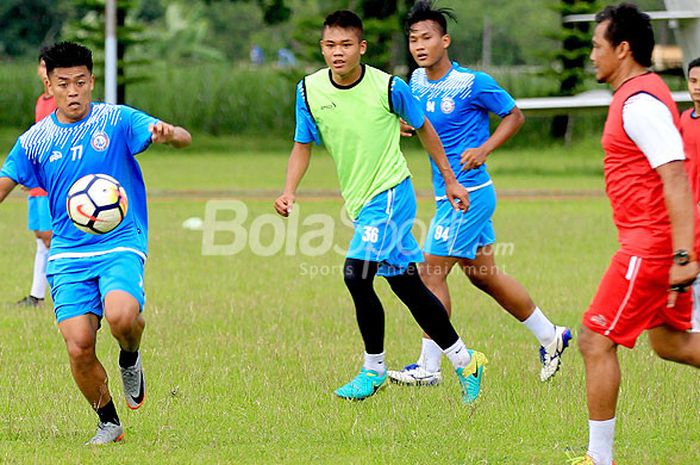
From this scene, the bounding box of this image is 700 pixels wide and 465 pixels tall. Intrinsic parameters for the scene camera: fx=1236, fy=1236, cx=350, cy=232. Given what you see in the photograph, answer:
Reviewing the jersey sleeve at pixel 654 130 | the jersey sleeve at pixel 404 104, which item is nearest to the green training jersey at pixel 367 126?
the jersey sleeve at pixel 404 104

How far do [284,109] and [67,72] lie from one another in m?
39.3

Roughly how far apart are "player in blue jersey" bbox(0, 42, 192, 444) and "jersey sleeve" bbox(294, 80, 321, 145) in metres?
1.39

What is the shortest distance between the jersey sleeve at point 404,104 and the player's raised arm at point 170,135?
5.32 feet

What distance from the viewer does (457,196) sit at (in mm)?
7773

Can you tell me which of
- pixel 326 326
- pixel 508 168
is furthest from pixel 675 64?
pixel 326 326

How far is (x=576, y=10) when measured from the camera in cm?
4144

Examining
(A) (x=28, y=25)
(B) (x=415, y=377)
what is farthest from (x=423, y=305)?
(A) (x=28, y=25)

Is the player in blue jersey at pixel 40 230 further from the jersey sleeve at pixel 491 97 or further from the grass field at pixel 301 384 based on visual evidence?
the jersey sleeve at pixel 491 97

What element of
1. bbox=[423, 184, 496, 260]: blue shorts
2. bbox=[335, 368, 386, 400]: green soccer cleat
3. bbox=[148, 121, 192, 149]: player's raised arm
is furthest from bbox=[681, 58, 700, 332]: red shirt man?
bbox=[148, 121, 192, 149]: player's raised arm

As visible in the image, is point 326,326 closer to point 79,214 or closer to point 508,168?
point 79,214

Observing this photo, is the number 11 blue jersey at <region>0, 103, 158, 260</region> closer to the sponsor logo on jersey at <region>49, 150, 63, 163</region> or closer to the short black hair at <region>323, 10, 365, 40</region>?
the sponsor logo on jersey at <region>49, 150, 63, 163</region>

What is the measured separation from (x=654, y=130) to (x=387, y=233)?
2.38 metres

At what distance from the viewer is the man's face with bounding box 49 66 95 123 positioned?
663 cm

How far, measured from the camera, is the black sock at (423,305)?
776cm
